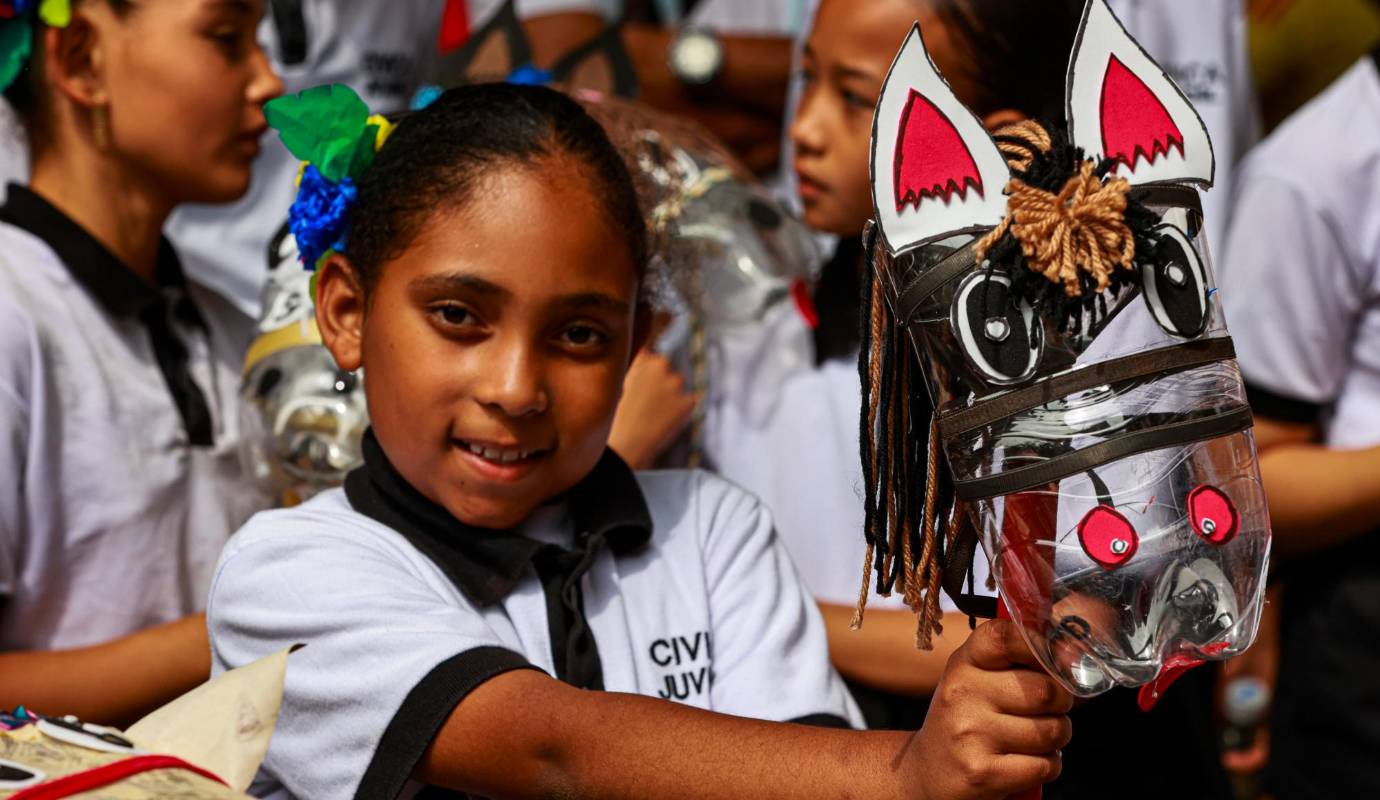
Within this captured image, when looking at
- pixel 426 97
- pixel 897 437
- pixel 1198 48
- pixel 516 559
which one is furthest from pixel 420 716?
pixel 1198 48

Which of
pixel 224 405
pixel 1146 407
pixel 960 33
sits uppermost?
pixel 960 33

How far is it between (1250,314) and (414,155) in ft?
4.99

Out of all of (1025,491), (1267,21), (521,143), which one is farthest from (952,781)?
(1267,21)

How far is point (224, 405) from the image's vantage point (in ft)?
7.65

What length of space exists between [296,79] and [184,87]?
0.81 metres

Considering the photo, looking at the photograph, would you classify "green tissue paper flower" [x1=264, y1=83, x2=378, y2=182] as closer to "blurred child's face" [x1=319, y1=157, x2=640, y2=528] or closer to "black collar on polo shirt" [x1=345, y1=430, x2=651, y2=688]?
"blurred child's face" [x1=319, y1=157, x2=640, y2=528]

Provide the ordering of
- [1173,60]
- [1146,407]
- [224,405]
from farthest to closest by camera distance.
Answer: [1173,60] < [224,405] < [1146,407]

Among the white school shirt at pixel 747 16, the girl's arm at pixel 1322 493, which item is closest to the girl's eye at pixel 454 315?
the girl's arm at pixel 1322 493

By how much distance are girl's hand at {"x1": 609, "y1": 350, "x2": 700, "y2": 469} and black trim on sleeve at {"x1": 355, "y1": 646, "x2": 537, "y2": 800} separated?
81 centimetres

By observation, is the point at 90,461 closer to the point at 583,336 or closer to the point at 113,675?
the point at 113,675

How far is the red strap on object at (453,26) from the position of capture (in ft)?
10.3

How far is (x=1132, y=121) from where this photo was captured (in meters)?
1.19

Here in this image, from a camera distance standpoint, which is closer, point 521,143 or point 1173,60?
point 521,143

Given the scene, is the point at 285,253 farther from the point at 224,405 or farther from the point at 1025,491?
the point at 1025,491
